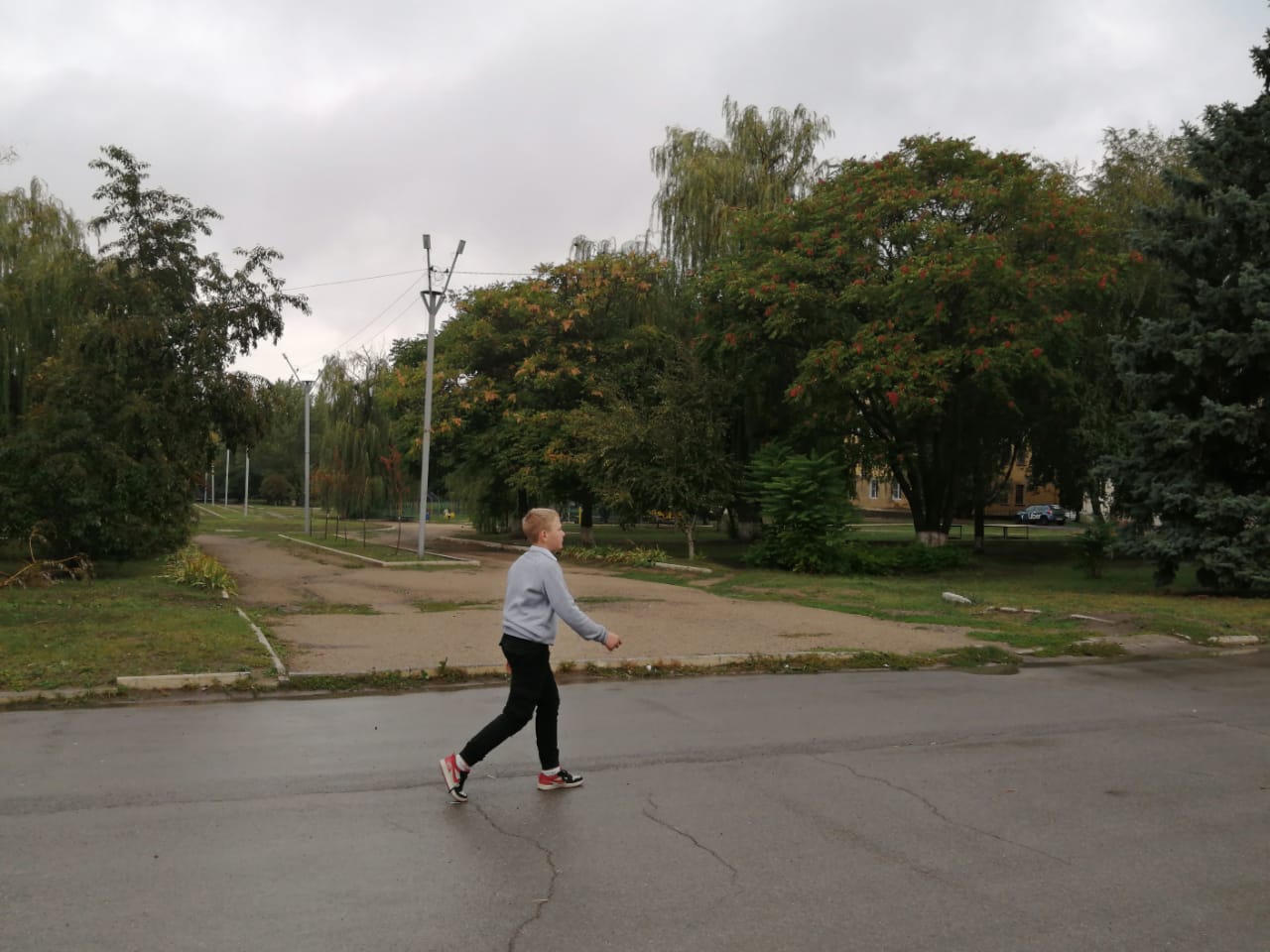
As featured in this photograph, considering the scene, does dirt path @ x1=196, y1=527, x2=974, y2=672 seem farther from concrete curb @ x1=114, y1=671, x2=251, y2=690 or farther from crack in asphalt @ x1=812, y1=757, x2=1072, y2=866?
crack in asphalt @ x1=812, y1=757, x2=1072, y2=866

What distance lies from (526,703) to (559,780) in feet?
1.71

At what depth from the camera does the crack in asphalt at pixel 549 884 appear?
3.92m

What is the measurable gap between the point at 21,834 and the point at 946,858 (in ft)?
14.6

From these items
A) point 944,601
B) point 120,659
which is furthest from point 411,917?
point 944,601

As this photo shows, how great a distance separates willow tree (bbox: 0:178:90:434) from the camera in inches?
909

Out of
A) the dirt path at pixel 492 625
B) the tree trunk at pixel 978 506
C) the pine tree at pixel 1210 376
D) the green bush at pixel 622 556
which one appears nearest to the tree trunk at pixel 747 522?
the green bush at pixel 622 556

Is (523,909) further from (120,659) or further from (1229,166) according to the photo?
(1229,166)

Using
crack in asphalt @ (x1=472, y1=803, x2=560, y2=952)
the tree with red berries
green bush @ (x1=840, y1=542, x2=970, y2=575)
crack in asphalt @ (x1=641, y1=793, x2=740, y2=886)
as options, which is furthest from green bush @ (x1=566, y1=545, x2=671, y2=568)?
crack in asphalt @ (x1=472, y1=803, x2=560, y2=952)

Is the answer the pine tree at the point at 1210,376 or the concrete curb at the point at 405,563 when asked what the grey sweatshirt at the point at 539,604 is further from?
the concrete curb at the point at 405,563

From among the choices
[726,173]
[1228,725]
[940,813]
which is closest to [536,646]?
[940,813]

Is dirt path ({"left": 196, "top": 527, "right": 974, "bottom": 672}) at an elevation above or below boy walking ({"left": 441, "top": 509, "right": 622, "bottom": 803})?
below

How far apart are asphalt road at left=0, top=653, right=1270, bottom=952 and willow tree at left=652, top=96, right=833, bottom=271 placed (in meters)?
25.9

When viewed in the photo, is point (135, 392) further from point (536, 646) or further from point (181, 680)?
point (536, 646)

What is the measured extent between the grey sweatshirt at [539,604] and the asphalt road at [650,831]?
36.9 inches
